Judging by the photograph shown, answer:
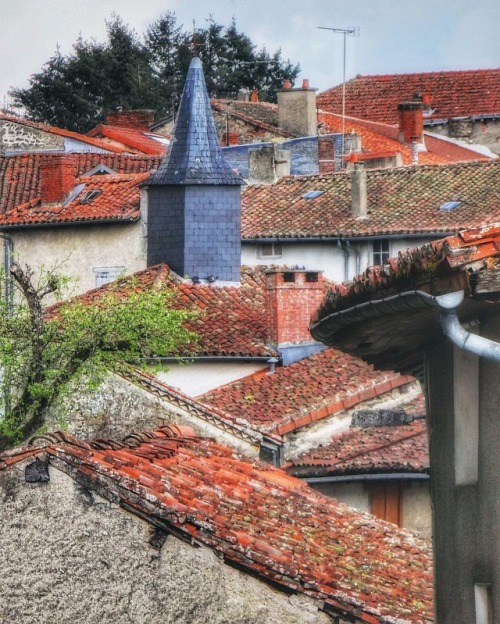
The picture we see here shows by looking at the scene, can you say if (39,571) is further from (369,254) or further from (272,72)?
(272,72)

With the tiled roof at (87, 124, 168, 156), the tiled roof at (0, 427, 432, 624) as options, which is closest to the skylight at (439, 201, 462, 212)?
the tiled roof at (87, 124, 168, 156)

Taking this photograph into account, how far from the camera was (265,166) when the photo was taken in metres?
53.9

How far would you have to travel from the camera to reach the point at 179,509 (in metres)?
14.2

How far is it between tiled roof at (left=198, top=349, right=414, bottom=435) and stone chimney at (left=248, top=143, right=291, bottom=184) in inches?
720

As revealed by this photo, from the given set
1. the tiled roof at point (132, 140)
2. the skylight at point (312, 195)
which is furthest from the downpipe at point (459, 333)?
the tiled roof at point (132, 140)

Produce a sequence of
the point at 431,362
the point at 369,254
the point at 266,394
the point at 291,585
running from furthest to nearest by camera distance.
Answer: the point at 369,254, the point at 266,394, the point at 291,585, the point at 431,362

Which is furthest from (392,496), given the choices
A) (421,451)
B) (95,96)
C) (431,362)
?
(95,96)

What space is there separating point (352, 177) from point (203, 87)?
424cm

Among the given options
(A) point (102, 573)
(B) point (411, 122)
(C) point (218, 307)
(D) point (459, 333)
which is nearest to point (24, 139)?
(B) point (411, 122)

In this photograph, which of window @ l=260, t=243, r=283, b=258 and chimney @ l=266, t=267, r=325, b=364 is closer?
chimney @ l=266, t=267, r=325, b=364

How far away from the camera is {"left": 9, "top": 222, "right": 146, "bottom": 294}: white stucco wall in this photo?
48.3 m

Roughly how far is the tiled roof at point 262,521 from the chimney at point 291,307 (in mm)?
17350

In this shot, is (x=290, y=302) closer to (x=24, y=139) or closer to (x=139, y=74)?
(x=24, y=139)

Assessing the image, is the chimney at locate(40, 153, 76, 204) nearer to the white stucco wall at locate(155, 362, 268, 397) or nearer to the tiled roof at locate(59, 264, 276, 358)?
the tiled roof at locate(59, 264, 276, 358)
